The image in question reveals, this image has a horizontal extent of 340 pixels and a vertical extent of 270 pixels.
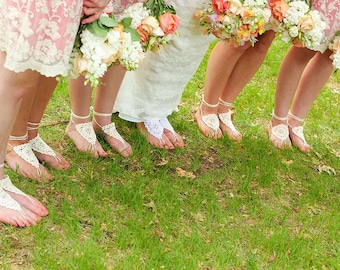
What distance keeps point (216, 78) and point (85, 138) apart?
3.82 feet

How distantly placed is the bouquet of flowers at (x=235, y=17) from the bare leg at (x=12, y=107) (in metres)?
1.34

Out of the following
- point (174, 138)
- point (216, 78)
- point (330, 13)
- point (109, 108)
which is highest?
point (330, 13)

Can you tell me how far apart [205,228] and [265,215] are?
46 cm

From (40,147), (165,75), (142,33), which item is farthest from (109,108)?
(142,33)

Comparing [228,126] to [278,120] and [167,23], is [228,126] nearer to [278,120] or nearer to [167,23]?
[278,120]

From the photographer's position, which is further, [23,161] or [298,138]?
[298,138]

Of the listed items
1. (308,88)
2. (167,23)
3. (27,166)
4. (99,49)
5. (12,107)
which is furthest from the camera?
(308,88)

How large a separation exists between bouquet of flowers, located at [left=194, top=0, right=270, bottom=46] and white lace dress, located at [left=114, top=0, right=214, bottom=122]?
10cm

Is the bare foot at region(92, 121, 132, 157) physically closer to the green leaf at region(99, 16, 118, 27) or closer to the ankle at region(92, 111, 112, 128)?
the ankle at region(92, 111, 112, 128)

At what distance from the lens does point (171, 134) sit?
14.7 feet

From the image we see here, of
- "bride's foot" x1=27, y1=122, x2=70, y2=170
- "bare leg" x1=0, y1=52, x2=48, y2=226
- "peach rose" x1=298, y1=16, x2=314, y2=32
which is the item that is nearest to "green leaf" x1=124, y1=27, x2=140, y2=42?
"bare leg" x1=0, y1=52, x2=48, y2=226

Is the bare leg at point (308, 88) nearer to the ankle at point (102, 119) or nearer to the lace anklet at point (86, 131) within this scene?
the ankle at point (102, 119)

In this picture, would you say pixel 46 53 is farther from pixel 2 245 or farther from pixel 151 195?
pixel 151 195

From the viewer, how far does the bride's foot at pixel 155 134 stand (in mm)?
4359
